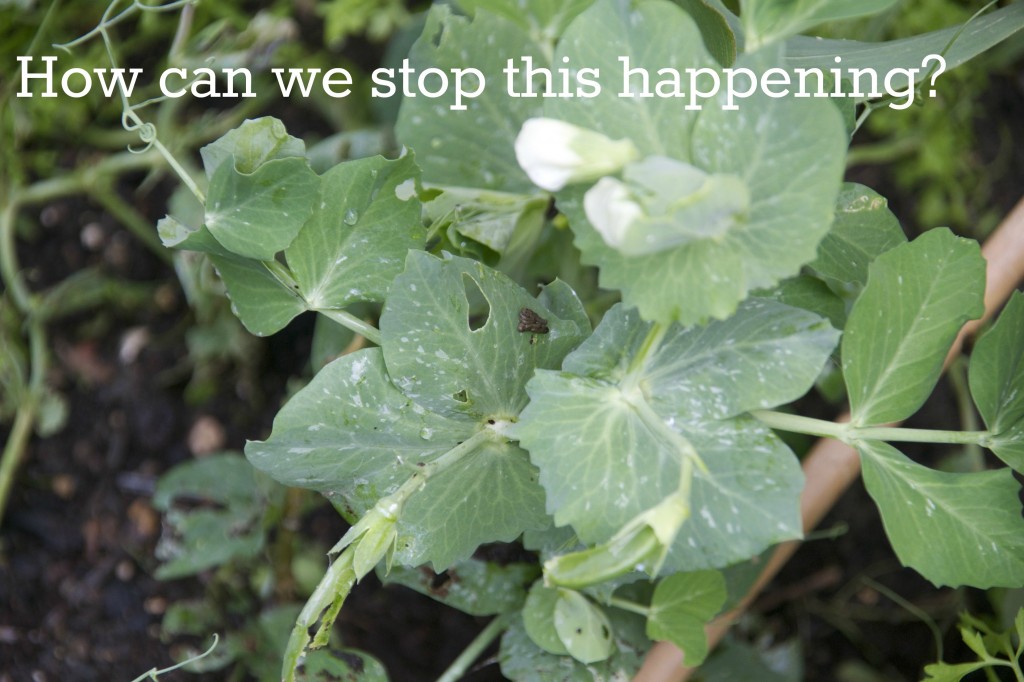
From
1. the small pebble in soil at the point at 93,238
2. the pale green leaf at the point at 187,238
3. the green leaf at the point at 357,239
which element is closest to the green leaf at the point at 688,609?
the green leaf at the point at 357,239

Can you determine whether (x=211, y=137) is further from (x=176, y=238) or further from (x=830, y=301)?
(x=830, y=301)

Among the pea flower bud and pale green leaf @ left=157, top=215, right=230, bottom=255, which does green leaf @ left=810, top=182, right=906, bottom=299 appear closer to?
the pea flower bud

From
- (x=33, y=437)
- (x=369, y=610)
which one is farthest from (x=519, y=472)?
(x=33, y=437)

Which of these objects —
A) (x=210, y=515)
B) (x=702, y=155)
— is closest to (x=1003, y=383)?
(x=702, y=155)

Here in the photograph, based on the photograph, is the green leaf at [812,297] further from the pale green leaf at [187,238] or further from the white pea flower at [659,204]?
the pale green leaf at [187,238]

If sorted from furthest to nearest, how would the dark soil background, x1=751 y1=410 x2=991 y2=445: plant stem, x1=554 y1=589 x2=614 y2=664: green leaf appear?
the dark soil background
x1=554 y1=589 x2=614 y2=664: green leaf
x1=751 y1=410 x2=991 y2=445: plant stem

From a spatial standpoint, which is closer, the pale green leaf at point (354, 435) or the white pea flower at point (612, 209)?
the white pea flower at point (612, 209)

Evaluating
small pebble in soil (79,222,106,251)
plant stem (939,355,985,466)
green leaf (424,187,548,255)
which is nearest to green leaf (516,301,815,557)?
green leaf (424,187,548,255)
